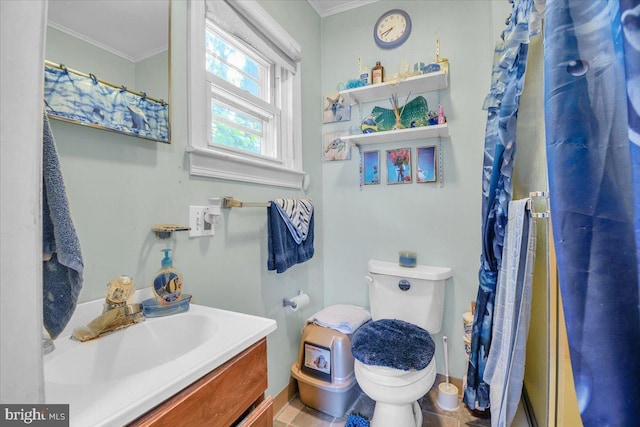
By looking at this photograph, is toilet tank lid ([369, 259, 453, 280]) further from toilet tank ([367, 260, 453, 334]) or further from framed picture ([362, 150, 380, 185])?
framed picture ([362, 150, 380, 185])

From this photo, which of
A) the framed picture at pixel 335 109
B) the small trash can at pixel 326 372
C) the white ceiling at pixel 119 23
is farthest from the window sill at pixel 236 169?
the small trash can at pixel 326 372

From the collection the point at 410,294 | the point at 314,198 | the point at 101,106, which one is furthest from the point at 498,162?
the point at 101,106

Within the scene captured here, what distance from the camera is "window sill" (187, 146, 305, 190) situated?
112 cm

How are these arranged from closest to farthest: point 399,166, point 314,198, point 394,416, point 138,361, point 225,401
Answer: point 225,401 < point 138,361 < point 394,416 < point 399,166 < point 314,198

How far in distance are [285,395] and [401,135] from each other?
1729 mm

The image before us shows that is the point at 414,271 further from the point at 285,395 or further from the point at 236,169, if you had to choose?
the point at 236,169

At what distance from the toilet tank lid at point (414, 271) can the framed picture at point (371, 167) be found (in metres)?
0.57

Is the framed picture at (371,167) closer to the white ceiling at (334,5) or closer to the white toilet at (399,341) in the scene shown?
the white toilet at (399,341)

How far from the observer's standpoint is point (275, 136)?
5.56ft

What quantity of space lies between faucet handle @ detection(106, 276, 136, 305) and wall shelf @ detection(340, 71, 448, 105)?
1.59 meters

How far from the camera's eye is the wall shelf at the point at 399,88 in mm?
1635

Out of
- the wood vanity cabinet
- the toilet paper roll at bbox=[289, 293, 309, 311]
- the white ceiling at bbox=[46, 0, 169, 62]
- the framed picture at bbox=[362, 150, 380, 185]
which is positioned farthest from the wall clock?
the wood vanity cabinet

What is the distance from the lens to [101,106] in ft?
2.64

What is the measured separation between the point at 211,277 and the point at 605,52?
1281mm
